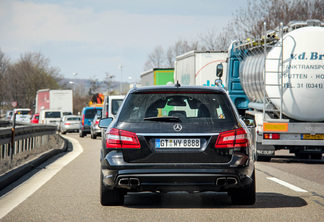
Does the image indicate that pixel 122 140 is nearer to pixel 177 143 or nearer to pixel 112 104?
pixel 177 143

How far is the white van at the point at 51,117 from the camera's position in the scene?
49.8m

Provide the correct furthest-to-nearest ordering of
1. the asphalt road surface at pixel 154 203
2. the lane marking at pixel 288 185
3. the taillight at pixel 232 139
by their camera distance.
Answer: the lane marking at pixel 288 185 → the taillight at pixel 232 139 → the asphalt road surface at pixel 154 203

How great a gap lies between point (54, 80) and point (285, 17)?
66.0m

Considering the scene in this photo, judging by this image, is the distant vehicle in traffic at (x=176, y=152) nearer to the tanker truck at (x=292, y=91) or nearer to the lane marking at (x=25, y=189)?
the lane marking at (x=25, y=189)

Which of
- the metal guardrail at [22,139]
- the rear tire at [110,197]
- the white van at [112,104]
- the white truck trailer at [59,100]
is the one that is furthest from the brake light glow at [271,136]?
the white truck trailer at [59,100]

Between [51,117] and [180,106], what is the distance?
143 feet

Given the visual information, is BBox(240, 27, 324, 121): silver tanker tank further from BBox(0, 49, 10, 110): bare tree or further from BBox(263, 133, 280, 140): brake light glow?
BBox(0, 49, 10, 110): bare tree

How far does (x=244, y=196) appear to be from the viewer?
794 cm

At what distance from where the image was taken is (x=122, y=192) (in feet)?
26.0

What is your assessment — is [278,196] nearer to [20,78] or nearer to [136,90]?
[136,90]

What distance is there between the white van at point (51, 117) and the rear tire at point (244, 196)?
42223mm

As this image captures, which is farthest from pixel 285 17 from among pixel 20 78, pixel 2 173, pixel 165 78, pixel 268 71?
pixel 20 78

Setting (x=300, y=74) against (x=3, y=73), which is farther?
(x=3, y=73)

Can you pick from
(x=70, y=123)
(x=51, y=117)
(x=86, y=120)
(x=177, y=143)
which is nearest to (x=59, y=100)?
(x=51, y=117)
